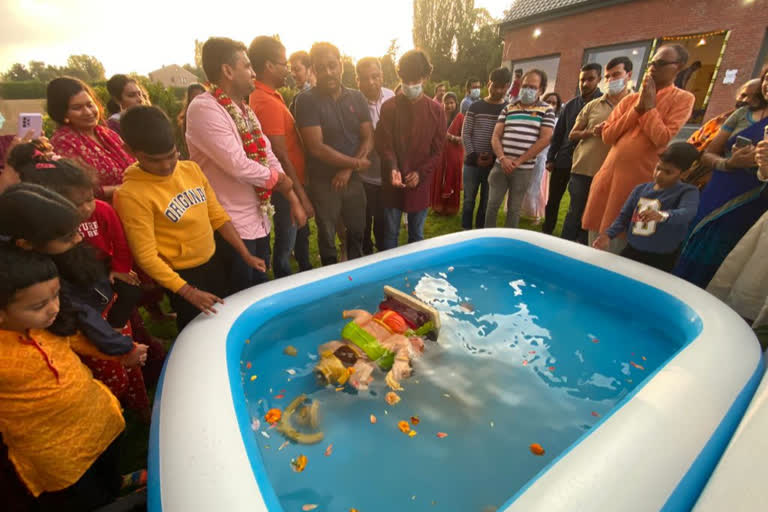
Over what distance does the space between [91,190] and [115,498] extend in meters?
1.44

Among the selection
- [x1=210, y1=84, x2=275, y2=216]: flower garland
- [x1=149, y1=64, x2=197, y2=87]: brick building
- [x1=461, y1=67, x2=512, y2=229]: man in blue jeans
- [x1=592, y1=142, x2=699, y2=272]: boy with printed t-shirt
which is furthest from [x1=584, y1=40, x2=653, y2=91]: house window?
[x1=149, y1=64, x2=197, y2=87]: brick building

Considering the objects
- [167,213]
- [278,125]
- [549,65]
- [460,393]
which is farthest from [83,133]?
[549,65]

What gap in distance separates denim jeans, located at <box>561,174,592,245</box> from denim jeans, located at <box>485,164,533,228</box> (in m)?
0.53

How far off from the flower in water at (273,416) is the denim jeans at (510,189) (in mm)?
3719

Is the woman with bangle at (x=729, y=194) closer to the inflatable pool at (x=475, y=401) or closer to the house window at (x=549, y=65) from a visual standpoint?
the inflatable pool at (x=475, y=401)

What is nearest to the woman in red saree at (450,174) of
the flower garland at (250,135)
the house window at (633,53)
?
the flower garland at (250,135)

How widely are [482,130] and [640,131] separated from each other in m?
1.93

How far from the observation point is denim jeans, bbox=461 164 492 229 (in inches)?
205

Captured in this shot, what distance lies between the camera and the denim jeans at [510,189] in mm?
4566

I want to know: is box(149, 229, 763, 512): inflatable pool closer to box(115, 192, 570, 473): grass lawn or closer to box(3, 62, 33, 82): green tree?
box(115, 192, 570, 473): grass lawn

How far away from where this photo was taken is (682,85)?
1055cm

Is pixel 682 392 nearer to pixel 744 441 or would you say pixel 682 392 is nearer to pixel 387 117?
pixel 744 441

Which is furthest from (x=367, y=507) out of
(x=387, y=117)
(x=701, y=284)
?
(x=701, y=284)

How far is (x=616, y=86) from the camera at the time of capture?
4156mm
